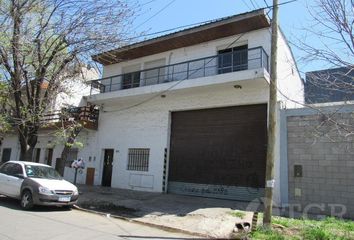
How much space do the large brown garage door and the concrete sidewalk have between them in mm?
798

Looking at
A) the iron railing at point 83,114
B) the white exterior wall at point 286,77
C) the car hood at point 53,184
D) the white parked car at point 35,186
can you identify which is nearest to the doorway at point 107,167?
the iron railing at point 83,114

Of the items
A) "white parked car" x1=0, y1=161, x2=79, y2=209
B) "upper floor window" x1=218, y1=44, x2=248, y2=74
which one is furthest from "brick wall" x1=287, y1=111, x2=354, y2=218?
"white parked car" x1=0, y1=161, x2=79, y2=209

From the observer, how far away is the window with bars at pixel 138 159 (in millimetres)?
18625

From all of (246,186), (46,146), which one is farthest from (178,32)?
(46,146)

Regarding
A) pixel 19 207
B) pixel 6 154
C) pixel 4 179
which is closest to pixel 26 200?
pixel 19 207

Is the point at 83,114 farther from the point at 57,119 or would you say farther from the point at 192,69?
the point at 192,69

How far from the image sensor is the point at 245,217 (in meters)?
11.2

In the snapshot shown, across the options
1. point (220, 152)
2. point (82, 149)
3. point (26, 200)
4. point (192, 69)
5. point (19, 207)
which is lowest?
point (19, 207)

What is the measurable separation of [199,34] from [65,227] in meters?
11.6

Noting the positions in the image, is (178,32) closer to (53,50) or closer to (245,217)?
(53,50)

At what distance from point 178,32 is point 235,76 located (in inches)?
178

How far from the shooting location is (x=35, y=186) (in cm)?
1119

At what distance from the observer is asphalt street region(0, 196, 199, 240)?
25.8 feet

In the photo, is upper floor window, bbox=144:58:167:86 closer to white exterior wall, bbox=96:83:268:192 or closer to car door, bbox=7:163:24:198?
white exterior wall, bbox=96:83:268:192
